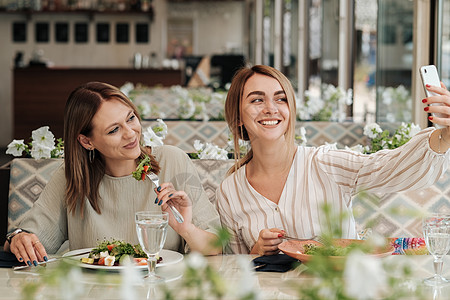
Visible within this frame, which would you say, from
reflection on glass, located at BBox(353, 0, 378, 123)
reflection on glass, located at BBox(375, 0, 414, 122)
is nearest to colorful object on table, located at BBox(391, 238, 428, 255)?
reflection on glass, located at BBox(375, 0, 414, 122)

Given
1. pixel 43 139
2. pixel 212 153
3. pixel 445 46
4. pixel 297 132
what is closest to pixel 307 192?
pixel 212 153

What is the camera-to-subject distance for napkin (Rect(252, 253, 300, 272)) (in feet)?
5.46

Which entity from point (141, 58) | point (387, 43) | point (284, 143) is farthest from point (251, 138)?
point (141, 58)

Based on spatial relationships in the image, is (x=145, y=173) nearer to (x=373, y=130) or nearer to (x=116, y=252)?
(x=116, y=252)

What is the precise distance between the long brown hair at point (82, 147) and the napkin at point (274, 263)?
1.71ft

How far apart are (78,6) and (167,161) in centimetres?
1160

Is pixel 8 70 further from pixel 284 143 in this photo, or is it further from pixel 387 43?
pixel 284 143

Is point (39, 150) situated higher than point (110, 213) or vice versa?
point (39, 150)

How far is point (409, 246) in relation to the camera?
2.24 m

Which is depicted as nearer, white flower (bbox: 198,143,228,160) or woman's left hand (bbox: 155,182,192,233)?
woman's left hand (bbox: 155,182,192,233)

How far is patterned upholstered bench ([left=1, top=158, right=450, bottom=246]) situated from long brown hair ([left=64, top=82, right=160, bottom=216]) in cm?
54

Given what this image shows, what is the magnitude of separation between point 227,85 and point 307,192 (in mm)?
4454

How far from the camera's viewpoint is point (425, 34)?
3.77m

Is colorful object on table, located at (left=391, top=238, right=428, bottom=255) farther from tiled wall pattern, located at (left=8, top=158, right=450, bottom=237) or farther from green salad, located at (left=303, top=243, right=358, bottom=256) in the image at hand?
green salad, located at (left=303, top=243, right=358, bottom=256)
